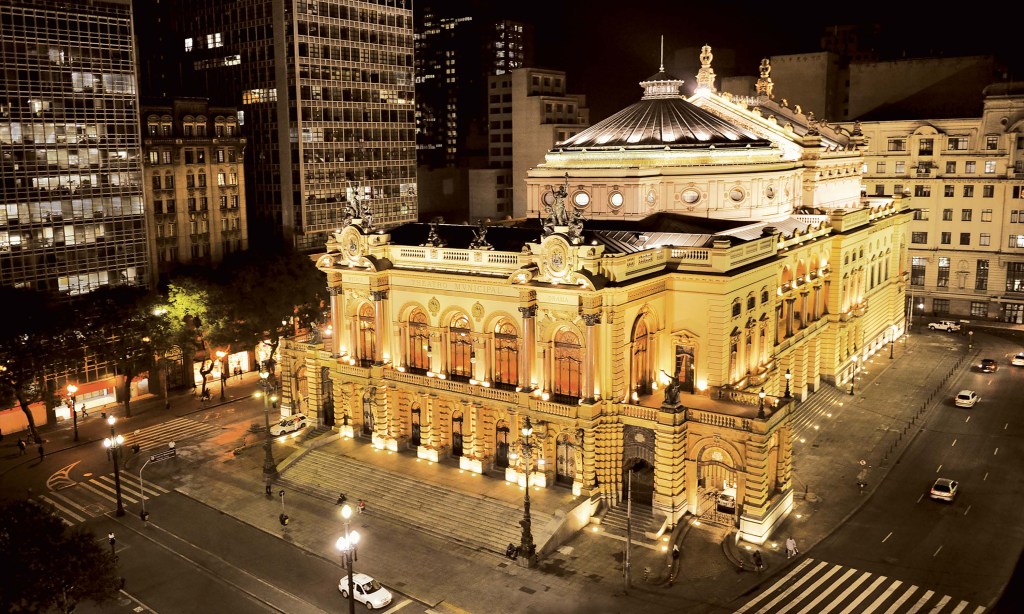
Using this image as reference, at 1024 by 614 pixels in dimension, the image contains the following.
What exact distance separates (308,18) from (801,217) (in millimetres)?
65939

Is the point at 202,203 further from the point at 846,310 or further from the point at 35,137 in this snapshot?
the point at 846,310

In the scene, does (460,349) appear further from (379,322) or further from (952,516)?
(952,516)

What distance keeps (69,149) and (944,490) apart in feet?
266

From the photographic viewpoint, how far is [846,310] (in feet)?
294

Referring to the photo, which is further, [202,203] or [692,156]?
[202,203]

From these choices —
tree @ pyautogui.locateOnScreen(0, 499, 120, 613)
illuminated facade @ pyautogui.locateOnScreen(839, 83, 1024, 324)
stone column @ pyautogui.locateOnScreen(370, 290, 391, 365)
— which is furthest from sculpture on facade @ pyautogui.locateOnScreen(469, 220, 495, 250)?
illuminated facade @ pyautogui.locateOnScreen(839, 83, 1024, 324)

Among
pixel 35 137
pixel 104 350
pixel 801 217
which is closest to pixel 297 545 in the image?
pixel 104 350

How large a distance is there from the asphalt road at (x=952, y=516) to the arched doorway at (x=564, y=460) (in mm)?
16568

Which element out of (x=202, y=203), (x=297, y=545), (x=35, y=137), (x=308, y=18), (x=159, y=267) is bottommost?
(x=297, y=545)

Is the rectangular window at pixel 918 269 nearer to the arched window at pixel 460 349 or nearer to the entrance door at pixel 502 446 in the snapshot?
the arched window at pixel 460 349

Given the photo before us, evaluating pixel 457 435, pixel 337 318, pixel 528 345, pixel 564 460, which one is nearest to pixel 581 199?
pixel 528 345

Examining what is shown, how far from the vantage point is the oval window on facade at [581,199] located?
78250mm

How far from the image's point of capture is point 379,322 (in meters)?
66.9

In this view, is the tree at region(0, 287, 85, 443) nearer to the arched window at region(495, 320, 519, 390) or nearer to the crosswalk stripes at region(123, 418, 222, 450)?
the crosswalk stripes at region(123, 418, 222, 450)
